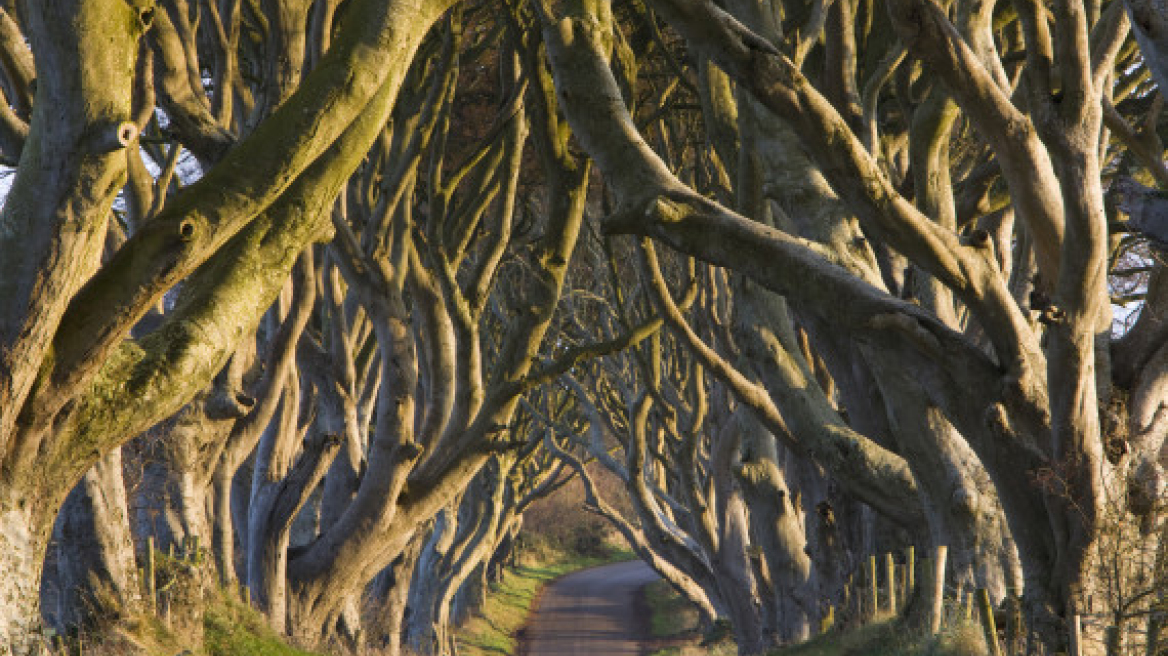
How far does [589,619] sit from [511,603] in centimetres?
422

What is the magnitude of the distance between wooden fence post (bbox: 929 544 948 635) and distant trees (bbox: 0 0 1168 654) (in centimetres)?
20

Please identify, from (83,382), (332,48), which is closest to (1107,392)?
(332,48)

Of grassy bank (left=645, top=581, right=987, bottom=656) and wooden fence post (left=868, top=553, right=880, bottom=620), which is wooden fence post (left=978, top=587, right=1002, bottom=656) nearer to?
grassy bank (left=645, top=581, right=987, bottom=656)

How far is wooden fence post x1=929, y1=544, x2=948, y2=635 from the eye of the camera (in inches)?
262

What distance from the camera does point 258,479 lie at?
11.7 metres

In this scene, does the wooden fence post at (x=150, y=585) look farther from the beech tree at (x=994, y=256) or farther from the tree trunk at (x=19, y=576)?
the beech tree at (x=994, y=256)

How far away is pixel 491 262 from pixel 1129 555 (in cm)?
704

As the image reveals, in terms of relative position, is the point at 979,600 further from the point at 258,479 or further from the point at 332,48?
the point at 258,479

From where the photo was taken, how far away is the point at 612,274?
12656 millimetres

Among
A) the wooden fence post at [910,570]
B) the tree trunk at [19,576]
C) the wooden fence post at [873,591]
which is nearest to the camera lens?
the tree trunk at [19,576]

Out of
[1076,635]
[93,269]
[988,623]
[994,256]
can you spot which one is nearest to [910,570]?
[988,623]

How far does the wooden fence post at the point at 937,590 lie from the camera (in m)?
6.66

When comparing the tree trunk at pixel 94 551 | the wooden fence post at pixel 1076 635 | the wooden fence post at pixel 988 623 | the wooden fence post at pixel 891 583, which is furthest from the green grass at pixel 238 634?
the wooden fence post at pixel 1076 635

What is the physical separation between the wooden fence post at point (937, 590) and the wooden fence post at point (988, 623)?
1.98 ft
